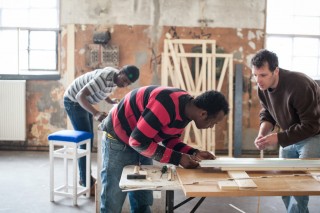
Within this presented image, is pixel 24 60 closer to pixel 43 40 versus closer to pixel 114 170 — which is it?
pixel 43 40

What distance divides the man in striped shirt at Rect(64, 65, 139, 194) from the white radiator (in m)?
2.02

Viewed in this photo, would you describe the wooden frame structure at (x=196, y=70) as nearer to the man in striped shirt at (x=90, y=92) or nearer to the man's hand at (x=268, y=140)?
the man in striped shirt at (x=90, y=92)

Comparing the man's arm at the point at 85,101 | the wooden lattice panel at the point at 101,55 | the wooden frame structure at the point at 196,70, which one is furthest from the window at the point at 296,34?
the man's arm at the point at 85,101

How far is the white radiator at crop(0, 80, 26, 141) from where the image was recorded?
19.0ft

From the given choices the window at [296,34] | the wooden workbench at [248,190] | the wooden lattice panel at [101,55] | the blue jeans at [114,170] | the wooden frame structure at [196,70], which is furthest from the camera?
the window at [296,34]

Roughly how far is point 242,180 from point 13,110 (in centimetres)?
451

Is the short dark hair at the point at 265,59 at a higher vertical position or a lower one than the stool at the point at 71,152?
higher

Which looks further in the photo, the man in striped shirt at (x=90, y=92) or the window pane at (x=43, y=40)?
the window pane at (x=43, y=40)

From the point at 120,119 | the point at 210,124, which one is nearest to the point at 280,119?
the point at 210,124

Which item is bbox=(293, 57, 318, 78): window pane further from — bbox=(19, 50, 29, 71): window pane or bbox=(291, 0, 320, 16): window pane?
bbox=(19, 50, 29, 71): window pane

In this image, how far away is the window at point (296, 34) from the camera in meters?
6.00

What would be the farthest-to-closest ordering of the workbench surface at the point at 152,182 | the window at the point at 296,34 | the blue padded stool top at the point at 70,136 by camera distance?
the window at the point at 296,34, the blue padded stool top at the point at 70,136, the workbench surface at the point at 152,182

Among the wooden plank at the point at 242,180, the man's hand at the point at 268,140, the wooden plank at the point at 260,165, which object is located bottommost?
the wooden plank at the point at 242,180

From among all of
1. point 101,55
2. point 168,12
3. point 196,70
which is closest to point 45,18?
point 101,55
